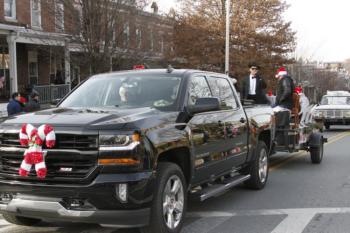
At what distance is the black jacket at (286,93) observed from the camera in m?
10.8

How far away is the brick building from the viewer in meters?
18.0

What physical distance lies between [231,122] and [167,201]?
2155 mm

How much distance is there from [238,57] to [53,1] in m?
14.7

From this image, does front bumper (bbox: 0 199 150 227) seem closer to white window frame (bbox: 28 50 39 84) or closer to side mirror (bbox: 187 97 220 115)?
side mirror (bbox: 187 97 220 115)

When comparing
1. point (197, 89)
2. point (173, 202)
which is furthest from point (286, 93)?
point (173, 202)

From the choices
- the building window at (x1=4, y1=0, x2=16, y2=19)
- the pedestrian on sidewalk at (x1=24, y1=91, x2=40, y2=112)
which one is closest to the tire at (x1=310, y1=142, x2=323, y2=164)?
the pedestrian on sidewalk at (x1=24, y1=91, x2=40, y2=112)

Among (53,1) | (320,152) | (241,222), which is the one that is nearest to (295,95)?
(320,152)

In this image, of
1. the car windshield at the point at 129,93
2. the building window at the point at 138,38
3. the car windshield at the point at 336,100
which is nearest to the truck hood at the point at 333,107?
the car windshield at the point at 336,100

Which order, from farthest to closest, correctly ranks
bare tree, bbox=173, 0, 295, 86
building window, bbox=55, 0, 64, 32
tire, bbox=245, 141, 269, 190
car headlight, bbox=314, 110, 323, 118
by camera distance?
bare tree, bbox=173, 0, 295, 86 < car headlight, bbox=314, 110, 323, 118 < building window, bbox=55, 0, 64, 32 < tire, bbox=245, 141, 269, 190

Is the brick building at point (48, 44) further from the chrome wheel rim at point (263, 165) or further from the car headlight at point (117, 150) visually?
the car headlight at point (117, 150)

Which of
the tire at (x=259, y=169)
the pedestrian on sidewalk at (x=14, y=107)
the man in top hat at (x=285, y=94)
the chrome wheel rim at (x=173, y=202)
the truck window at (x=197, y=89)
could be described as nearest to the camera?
the chrome wheel rim at (x=173, y=202)

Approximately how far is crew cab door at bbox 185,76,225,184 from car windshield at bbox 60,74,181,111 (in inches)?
10.1

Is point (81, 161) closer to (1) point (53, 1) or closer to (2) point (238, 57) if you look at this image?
(1) point (53, 1)

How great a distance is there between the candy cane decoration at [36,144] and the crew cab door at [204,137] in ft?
5.59
